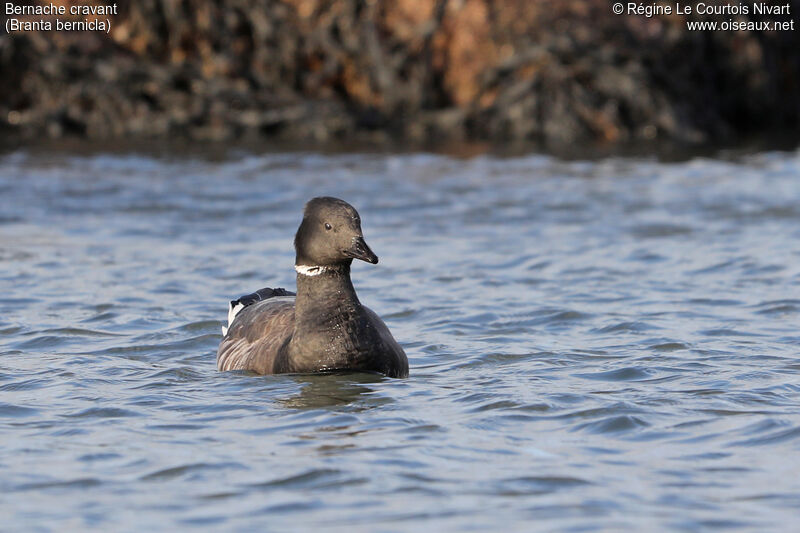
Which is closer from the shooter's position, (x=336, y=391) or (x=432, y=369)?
(x=336, y=391)

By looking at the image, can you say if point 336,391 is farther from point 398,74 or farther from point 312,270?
point 398,74

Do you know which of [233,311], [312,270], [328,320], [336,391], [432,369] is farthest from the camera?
[233,311]

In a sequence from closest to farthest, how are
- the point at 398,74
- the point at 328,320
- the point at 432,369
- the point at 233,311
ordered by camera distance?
the point at 328,320
the point at 432,369
the point at 233,311
the point at 398,74

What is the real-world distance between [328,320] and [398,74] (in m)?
18.2

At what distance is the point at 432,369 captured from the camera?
890 centimetres

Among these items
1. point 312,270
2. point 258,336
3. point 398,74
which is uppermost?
point 398,74

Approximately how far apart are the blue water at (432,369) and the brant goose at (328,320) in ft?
0.48

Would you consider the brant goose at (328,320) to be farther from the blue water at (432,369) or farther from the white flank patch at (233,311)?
the white flank patch at (233,311)

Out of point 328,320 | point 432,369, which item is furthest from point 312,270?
point 432,369

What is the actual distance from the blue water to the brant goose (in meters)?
0.15

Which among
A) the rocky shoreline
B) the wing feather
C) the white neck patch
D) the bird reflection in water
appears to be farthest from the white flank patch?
the rocky shoreline

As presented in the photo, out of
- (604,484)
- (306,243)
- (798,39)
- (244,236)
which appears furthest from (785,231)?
(798,39)

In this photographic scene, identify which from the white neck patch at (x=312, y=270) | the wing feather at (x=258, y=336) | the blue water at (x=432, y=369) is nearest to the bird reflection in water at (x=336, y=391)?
the blue water at (x=432, y=369)

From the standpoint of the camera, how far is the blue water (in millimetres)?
5941
